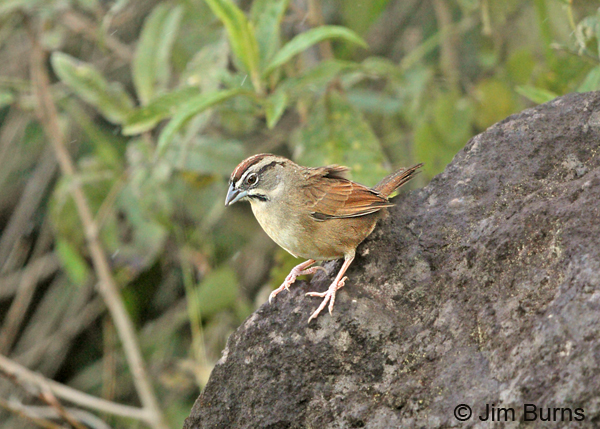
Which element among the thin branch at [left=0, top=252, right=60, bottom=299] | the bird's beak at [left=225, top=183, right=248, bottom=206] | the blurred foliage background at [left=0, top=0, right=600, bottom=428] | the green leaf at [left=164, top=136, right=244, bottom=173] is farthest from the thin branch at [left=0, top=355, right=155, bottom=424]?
the bird's beak at [left=225, top=183, right=248, bottom=206]

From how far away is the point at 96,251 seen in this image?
5.89 meters

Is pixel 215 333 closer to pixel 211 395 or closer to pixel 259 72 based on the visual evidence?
pixel 259 72

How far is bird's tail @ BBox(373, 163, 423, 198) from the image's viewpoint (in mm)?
3547

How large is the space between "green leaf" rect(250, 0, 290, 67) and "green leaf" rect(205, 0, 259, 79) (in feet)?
0.40

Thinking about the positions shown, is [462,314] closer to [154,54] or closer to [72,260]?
[154,54]

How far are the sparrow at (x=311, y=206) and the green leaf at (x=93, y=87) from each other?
2323 mm

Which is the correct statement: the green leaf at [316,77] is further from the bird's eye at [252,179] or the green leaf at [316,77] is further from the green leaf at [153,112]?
the bird's eye at [252,179]

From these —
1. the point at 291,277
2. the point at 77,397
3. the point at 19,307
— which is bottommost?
the point at 77,397

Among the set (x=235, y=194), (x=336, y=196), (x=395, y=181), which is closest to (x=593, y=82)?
(x=395, y=181)

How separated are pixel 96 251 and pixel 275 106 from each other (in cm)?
249

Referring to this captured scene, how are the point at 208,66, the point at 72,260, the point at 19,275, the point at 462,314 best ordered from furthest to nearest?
the point at 19,275 → the point at 72,260 → the point at 208,66 → the point at 462,314

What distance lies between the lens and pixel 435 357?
259 centimetres

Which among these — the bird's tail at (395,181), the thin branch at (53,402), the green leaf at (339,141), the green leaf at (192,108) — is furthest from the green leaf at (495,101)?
the thin branch at (53,402)

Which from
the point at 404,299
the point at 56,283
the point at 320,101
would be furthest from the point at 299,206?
the point at 56,283
